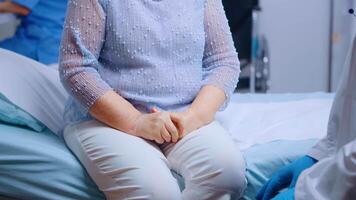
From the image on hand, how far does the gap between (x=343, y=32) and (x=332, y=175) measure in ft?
7.10

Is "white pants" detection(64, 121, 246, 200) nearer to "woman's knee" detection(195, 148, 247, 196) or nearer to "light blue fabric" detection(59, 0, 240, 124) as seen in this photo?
"woman's knee" detection(195, 148, 247, 196)

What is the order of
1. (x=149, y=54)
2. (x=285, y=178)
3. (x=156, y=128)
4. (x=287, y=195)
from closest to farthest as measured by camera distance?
(x=287, y=195), (x=285, y=178), (x=156, y=128), (x=149, y=54)

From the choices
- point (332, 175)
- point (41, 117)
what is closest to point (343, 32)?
point (41, 117)

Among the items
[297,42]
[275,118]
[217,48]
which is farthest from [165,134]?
[297,42]

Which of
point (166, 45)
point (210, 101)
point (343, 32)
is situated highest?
point (166, 45)

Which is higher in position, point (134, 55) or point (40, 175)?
point (134, 55)

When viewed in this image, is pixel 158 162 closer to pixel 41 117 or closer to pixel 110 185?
pixel 110 185

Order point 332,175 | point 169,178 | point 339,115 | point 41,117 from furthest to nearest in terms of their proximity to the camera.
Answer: point 41,117 < point 169,178 < point 339,115 < point 332,175

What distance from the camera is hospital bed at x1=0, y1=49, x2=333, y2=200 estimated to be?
1300 mm

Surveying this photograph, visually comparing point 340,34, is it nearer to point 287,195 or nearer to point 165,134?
point 165,134

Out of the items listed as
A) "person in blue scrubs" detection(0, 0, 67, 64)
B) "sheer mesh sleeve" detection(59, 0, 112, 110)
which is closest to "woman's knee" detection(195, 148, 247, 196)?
"sheer mesh sleeve" detection(59, 0, 112, 110)

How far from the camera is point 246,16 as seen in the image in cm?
276

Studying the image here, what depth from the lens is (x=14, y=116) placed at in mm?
1424

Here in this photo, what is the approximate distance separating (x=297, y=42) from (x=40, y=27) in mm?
1435
